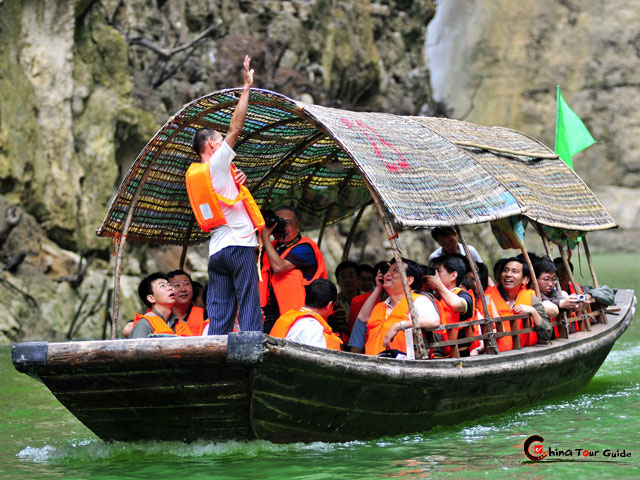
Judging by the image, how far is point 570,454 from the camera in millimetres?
5520

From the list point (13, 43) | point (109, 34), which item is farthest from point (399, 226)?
point (109, 34)

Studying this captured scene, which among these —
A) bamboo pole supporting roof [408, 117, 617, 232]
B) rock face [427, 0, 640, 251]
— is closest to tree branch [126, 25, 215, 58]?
bamboo pole supporting roof [408, 117, 617, 232]

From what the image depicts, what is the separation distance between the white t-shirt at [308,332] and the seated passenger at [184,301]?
1.43m

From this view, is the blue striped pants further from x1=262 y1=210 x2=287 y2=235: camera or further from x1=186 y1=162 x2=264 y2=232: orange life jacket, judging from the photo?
x1=262 y1=210 x2=287 y2=235: camera

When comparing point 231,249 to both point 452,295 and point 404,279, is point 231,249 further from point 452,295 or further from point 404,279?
point 452,295

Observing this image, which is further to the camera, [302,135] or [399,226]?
[302,135]

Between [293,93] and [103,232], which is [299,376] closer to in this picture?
[103,232]

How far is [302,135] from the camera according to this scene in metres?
8.10

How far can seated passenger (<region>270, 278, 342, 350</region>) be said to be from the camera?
576cm

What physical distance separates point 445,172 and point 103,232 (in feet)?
9.17

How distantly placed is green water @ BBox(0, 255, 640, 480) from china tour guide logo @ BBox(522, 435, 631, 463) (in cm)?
3

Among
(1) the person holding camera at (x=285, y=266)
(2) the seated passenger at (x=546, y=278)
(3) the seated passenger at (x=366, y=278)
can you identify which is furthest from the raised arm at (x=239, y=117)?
(2) the seated passenger at (x=546, y=278)

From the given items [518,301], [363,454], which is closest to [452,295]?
[518,301]

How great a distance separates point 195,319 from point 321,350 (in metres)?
2.22
